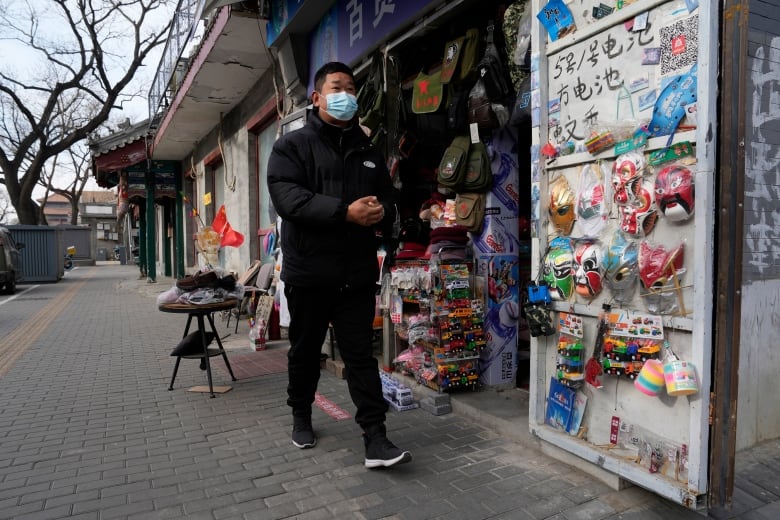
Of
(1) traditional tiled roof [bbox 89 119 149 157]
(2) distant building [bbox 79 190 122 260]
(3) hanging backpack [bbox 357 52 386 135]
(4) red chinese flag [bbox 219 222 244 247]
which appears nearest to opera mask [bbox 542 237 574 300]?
(3) hanging backpack [bbox 357 52 386 135]

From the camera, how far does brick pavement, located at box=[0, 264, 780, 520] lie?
246 cm

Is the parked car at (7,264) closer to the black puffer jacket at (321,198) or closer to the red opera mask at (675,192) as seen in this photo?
the black puffer jacket at (321,198)

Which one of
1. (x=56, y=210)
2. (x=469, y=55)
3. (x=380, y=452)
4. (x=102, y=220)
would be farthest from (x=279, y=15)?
(x=56, y=210)

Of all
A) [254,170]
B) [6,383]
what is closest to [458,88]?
[6,383]

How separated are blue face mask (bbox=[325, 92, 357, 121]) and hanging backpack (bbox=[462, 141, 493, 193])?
1327 mm

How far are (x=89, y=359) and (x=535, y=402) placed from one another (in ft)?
17.0

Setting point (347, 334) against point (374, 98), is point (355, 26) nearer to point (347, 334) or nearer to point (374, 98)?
point (374, 98)

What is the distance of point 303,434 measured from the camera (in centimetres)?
323

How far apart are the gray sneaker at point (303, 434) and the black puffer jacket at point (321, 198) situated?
93cm

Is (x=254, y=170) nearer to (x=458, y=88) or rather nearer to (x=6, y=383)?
(x=6, y=383)

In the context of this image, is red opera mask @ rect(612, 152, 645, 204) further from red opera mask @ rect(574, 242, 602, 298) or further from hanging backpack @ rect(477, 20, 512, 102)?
hanging backpack @ rect(477, 20, 512, 102)

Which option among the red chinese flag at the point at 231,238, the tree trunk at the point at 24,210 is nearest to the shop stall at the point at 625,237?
the red chinese flag at the point at 231,238

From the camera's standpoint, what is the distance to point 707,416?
6.99 ft

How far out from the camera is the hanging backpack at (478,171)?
395 centimetres
